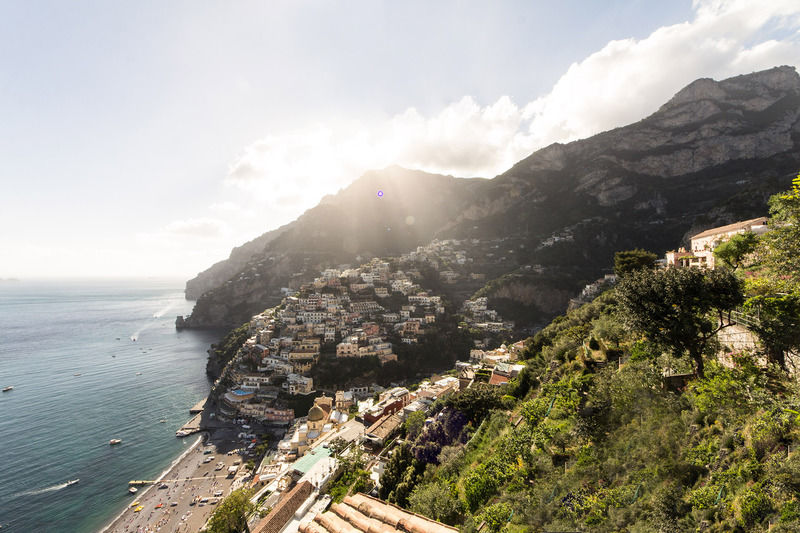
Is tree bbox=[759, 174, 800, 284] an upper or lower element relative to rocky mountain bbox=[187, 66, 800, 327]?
lower

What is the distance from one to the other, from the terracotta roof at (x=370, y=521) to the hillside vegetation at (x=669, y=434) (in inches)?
71.1

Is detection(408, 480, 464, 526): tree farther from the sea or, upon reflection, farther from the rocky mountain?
the rocky mountain

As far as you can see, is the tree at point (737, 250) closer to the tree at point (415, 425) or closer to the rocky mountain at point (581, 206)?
the tree at point (415, 425)

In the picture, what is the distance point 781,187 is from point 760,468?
72.8m

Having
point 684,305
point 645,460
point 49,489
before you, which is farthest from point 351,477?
point 49,489

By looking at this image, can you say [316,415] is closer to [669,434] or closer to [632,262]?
[632,262]

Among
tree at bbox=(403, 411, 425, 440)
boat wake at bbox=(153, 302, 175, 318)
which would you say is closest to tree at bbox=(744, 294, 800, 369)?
tree at bbox=(403, 411, 425, 440)

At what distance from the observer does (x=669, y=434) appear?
7.46m

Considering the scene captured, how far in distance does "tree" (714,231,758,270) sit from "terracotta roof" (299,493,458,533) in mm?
19779

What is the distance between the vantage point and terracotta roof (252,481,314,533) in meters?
17.5

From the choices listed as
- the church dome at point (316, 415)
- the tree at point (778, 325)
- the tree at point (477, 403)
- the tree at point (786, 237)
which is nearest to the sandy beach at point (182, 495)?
the church dome at point (316, 415)

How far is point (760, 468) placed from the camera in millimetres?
5527

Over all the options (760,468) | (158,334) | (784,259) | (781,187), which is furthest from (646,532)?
(158,334)

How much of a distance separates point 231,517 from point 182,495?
12545 millimetres
